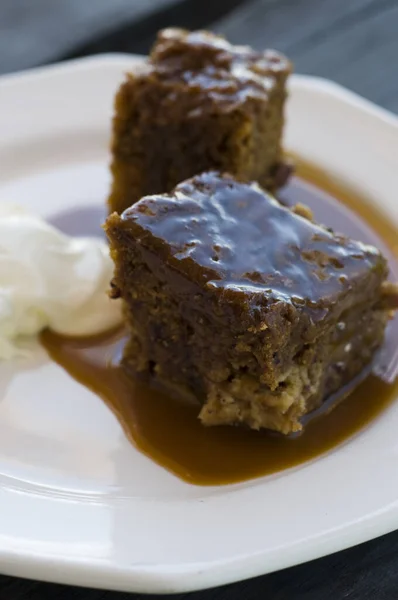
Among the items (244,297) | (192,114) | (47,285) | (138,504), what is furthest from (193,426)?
(192,114)

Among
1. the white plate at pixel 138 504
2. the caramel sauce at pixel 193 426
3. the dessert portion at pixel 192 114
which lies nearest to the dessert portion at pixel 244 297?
the caramel sauce at pixel 193 426

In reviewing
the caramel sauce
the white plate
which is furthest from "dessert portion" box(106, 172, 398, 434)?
the white plate

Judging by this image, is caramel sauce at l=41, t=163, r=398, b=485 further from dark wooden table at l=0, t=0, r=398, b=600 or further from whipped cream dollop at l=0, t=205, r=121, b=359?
dark wooden table at l=0, t=0, r=398, b=600

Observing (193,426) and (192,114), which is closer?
(193,426)

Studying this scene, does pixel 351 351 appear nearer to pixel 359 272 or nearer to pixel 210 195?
pixel 359 272

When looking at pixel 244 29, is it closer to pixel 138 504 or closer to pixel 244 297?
pixel 244 297

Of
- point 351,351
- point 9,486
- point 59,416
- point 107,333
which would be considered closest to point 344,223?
point 351,351

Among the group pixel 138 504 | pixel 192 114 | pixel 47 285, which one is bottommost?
pixel 47 285

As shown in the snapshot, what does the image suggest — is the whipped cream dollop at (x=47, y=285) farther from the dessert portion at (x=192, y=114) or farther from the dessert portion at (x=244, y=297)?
the dessert portion at (x=192, y=114)
